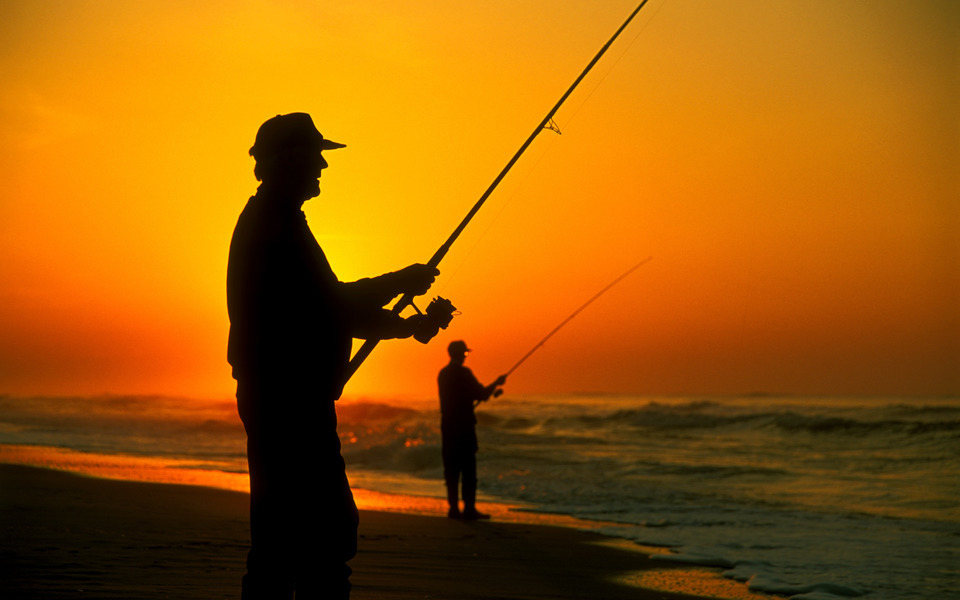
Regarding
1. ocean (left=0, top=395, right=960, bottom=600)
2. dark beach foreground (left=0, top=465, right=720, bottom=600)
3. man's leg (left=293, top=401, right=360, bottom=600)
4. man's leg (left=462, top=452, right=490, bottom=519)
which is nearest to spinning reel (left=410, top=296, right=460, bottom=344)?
man's leg (left=293, top=401, right=360, bottom=600)

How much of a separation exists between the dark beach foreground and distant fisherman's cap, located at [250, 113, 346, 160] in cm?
245

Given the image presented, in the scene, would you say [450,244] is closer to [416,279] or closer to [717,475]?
[416,279]

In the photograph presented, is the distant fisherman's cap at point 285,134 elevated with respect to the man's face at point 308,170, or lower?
elevated

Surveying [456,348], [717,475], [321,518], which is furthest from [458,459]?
[321,518]

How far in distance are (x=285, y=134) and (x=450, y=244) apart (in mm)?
1100

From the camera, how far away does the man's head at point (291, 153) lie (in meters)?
2.84

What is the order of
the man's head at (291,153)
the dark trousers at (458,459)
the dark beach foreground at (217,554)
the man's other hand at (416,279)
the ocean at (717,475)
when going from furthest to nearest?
1. the dark trousers at (458,459)
2. the ocean at (717,475)
3. the dark beach foreground at (217,554)
4. the man's other hand at (416,279)
5. the man's head at (291,153)

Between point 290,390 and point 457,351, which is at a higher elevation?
point 457,351

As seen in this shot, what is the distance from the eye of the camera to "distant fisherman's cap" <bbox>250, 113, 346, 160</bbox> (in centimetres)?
285

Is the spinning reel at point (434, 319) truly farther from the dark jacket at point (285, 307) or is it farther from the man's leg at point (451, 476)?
the man's leg at point (451, 476)

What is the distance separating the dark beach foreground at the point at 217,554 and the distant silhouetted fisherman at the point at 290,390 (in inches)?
80.0

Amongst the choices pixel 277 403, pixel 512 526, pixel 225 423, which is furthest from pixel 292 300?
pixel 225 423

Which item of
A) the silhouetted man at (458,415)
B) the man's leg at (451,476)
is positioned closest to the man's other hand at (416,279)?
the man's leg at (451,476)

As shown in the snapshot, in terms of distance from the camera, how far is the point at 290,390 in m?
2.69
